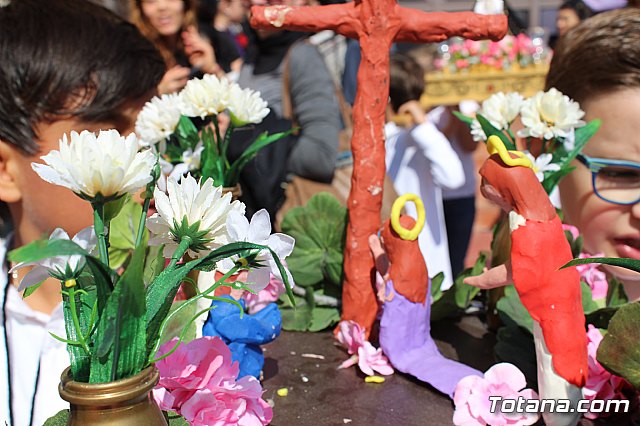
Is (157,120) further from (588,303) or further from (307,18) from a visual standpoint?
(588,303)

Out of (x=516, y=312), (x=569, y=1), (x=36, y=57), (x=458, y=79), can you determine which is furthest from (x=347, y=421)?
(x=569, y=1)

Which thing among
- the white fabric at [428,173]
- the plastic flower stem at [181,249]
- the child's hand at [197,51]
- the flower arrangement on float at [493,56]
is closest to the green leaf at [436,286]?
the plastic flower stem at [181,249]

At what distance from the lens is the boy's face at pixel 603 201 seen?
3.65ft

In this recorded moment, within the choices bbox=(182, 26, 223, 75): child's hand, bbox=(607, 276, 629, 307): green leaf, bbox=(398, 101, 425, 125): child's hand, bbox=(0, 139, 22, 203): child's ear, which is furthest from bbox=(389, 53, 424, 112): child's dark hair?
bbox=(0, 139, 22, 203): child's ear

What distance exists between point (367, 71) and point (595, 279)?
584mm

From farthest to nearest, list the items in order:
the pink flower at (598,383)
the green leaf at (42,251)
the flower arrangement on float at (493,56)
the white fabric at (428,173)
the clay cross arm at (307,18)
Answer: the flower arrangement on float at (493,56) < the white fabric at (428,173) < the clay cross arm at (307,18) < the pink flower at (598,383) < the green leaf at (42,251)

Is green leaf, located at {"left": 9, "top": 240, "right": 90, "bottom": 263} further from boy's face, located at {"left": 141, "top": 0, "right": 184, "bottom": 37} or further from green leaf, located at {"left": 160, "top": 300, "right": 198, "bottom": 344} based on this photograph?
boy's face, located at {"left": 141, "top": 0, "right": 184, "bottom": 37}

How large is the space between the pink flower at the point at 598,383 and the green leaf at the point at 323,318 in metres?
0.48

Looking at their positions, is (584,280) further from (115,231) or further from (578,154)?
(115,231)

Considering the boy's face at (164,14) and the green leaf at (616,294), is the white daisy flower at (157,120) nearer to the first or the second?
the green leaf at (616,294)

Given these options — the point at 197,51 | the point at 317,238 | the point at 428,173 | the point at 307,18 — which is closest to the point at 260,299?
the point at 317,238

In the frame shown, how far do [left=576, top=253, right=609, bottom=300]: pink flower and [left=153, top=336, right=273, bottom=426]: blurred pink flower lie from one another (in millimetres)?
698

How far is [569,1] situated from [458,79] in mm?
1471

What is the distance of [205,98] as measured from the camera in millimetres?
1106
